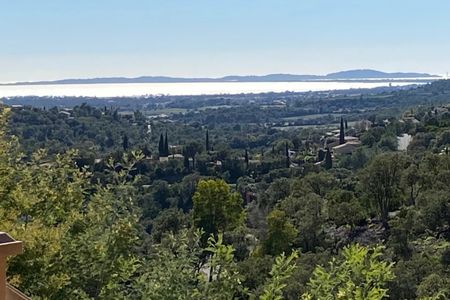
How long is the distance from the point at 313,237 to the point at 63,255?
21.0m

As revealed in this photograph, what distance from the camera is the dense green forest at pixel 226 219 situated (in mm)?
4598

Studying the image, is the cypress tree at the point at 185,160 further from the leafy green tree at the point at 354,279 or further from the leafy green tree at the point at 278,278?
the leafy green tree at the point at 354,279

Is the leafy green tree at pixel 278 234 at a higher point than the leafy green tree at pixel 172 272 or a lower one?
lower

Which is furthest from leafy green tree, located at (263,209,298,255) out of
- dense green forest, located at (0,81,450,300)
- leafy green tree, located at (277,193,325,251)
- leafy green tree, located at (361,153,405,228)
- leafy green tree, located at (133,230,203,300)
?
leafy green tree, located at (133,230,203,300)

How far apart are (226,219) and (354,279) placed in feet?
71.0

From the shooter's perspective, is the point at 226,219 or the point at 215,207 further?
the point at 215,207

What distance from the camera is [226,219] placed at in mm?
25281

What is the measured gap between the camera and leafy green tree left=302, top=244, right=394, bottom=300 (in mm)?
3506

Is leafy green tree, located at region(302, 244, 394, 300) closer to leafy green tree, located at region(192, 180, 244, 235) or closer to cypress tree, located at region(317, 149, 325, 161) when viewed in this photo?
leafy green tree, located at region(192, 180, 244, 235)

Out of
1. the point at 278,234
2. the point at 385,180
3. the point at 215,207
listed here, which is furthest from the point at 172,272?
the point at 385,180

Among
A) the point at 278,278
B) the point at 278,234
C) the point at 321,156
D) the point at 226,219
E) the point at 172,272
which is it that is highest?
the point at 278,278

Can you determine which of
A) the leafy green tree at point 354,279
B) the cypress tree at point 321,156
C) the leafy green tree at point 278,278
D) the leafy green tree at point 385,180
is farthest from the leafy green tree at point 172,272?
the cypress tree at point 321,156

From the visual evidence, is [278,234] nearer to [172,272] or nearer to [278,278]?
[172,272]

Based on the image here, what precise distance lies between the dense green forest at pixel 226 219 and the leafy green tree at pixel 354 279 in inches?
0.4
